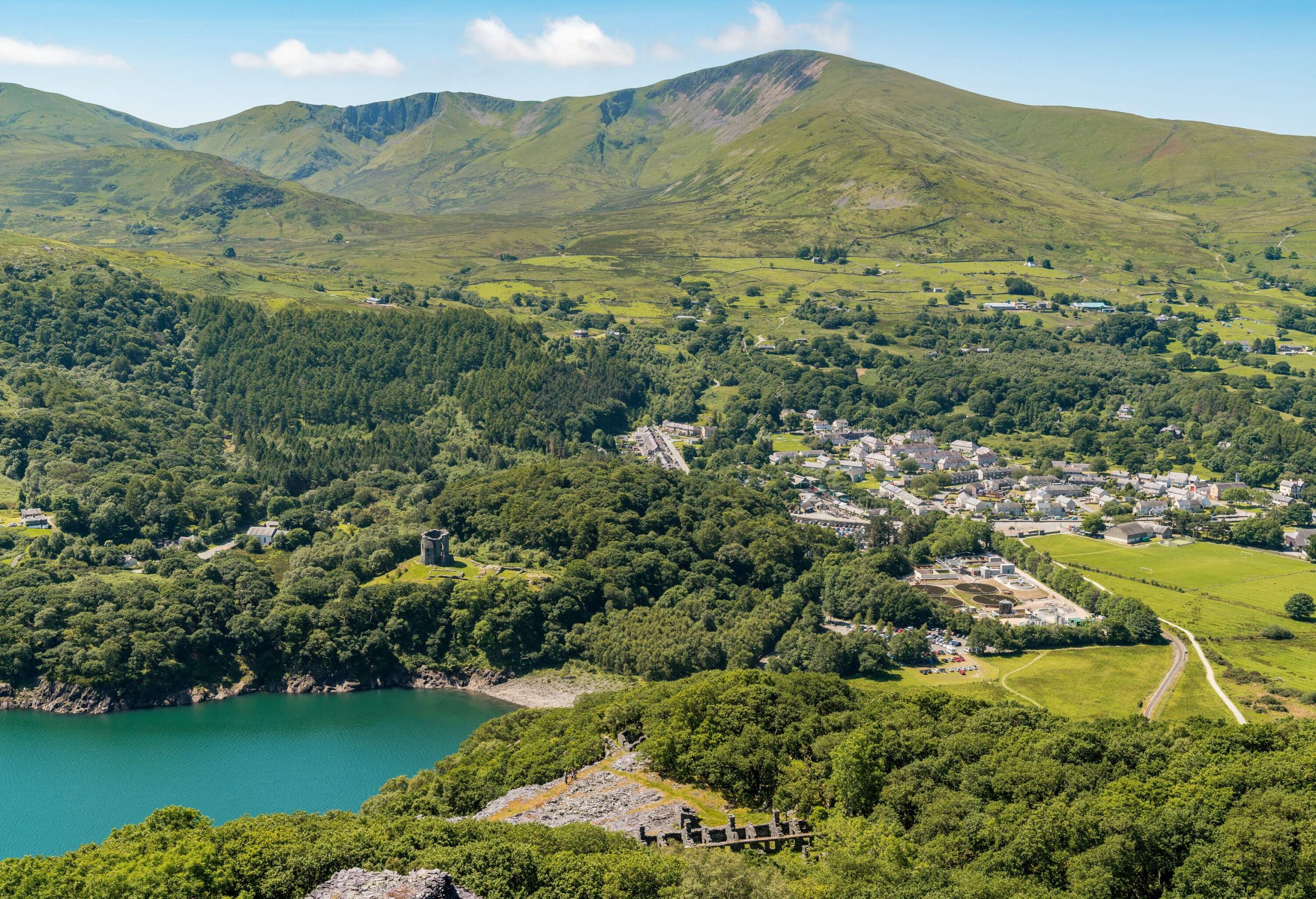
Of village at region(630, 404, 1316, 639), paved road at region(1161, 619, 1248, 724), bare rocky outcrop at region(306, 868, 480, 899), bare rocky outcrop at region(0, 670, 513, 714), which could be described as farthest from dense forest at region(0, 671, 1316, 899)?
village at region(630, 404, 1316, 639)

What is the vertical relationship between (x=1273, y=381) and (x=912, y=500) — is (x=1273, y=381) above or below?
above

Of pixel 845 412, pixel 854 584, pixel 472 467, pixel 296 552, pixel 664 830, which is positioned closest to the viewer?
pixel 664 830

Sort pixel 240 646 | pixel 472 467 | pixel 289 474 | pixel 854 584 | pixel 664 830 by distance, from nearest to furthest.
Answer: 1. pixel 664 830
2. pixel 240 646
3. pixel 854 584
4. pixel 289 474
5. pixel 472 467

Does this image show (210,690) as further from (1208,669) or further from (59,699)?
(1208,669)

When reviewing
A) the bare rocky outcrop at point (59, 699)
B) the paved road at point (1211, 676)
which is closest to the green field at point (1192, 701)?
the paved road at point (1211, 676)

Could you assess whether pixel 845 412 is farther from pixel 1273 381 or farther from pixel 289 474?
pixel 289 474

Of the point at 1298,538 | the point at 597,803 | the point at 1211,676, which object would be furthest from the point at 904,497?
the point at 597,803

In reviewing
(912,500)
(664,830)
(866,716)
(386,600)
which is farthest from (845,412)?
(664,830)

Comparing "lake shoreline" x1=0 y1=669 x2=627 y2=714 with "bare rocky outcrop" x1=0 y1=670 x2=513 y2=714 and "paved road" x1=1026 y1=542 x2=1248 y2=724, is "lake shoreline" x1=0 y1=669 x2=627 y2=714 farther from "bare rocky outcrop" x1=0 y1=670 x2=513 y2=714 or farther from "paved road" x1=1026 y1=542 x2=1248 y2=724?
"paved road" x1=1026 y1=542 x2=1248 y2=724
